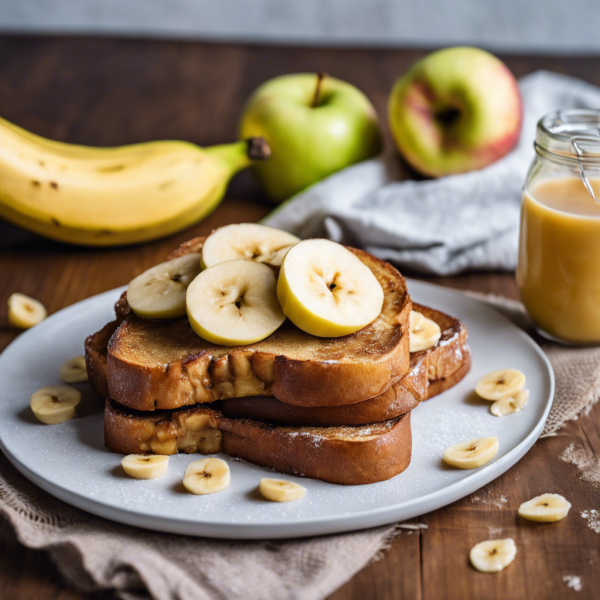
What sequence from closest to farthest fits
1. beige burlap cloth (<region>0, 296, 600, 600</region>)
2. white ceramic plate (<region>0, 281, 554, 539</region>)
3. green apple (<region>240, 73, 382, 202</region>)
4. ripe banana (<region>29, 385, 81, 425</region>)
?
beige burlap cloth (<region>0, 296, 600, 600</region>) < white ceramic plate (<region>0, 281, 554, 539</region>) < ripe banana (<region>29, 385, 81, 425</region>) < green apple (<region>240, 73, 382, 202</region>)

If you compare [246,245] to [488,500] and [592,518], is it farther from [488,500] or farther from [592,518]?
[592,518]

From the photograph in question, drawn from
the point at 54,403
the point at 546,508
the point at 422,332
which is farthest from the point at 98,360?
the point at 546,508

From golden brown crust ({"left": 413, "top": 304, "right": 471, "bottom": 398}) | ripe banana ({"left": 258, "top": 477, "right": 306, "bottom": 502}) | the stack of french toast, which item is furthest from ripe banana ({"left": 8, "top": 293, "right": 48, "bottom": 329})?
golden brown crust ({"left": 413, "top": 304, "right": 471, "bottom": 398})

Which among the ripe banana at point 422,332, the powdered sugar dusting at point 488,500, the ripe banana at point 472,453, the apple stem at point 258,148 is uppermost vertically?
the apple stem at point 258,148

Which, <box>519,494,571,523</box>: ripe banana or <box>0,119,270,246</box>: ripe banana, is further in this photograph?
<box>0,119,270,246</box>: ripe banana

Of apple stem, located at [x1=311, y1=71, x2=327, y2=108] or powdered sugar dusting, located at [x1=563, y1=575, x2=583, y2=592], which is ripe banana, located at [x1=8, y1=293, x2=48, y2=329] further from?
powdered sugar dusting, located at [x1=563, y1=575, x2=583, y2=592]

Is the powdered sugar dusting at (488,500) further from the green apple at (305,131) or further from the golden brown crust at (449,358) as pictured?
the green apple at (305,131)

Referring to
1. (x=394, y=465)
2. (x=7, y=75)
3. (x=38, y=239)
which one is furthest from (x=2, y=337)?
(x=7, y=75)

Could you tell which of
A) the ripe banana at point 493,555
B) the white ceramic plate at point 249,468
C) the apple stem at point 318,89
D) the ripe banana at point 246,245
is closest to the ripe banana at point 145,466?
the white ceramic plate at point 249,468
